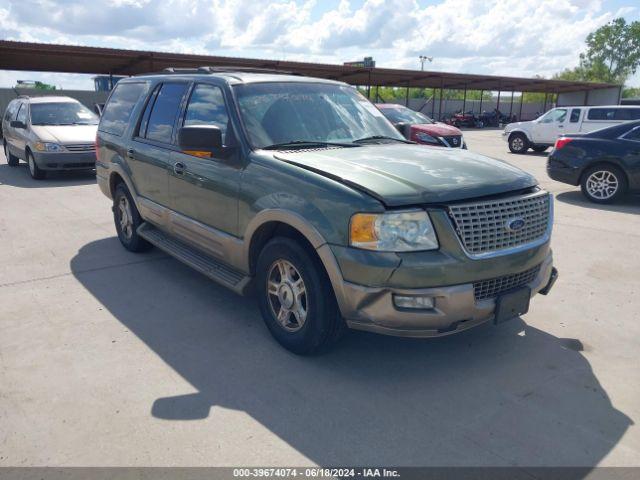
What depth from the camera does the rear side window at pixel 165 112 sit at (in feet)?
16.2

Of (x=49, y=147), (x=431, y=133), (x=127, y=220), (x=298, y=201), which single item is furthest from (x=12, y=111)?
(x=298, y=201)

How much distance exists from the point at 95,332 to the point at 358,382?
2134 mm

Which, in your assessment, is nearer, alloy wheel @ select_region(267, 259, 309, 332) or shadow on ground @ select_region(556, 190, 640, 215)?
alloy wheel @ select_region(267, 259, 309, 332)

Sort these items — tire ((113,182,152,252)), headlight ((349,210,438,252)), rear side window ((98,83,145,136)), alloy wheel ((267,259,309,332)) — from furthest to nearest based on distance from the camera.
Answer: tire ((113,182,152,252)) → rear side window ((98,83,145,136)) → alloy wheel ((267,259,309,332)) → headlight ((349,210,438,252))

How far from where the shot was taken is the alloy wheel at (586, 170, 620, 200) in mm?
9273

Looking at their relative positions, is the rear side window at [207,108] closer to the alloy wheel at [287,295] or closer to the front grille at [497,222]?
the alloy wheel at [287,295]

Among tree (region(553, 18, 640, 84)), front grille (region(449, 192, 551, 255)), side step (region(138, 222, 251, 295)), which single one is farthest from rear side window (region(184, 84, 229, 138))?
tree (region(553, 18, 640, 84))

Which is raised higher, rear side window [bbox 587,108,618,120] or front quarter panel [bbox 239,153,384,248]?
rear side window [bbox 587,108,618,120]

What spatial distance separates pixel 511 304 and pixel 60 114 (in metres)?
12.0

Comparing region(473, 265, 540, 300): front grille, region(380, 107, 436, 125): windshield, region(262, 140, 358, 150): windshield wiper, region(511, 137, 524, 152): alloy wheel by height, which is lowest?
region(511, 137, 524, 152): alloy wheel

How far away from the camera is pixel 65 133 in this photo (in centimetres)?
1160

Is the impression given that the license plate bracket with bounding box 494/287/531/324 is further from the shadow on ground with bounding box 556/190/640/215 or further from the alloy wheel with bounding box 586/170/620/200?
the alloy wheel with bounding box 586/170/620/200

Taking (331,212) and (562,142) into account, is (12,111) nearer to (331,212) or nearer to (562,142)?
(562,142)

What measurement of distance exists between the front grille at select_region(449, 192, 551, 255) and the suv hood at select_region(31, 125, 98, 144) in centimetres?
1015
